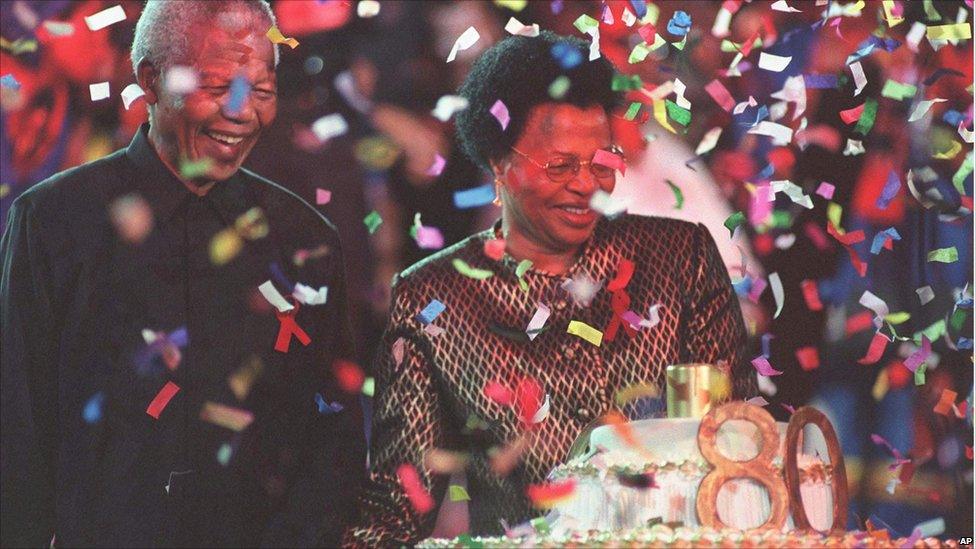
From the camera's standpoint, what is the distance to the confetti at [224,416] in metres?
2.56

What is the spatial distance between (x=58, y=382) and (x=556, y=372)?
882 millimetres

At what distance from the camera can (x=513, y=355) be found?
2645mm

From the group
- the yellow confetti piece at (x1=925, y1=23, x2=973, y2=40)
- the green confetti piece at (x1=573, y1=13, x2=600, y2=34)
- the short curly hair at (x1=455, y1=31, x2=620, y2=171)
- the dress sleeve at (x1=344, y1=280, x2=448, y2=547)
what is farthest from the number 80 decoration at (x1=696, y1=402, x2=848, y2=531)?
the yellow confetti piece at (x1=925, y1=23, x2=973, y2=40)

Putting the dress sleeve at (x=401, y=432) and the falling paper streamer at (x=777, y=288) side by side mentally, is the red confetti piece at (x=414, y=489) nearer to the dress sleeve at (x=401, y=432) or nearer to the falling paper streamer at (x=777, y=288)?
the dress sleeve at (x=401, y=432)

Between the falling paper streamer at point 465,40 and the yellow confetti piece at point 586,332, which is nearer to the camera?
the yellow confetti piece at point 586,332

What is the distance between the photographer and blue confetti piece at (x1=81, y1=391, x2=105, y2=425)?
2.48 meters

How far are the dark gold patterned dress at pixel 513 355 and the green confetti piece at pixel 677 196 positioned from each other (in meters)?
0.39

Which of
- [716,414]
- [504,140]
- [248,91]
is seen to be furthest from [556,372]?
[716,414]

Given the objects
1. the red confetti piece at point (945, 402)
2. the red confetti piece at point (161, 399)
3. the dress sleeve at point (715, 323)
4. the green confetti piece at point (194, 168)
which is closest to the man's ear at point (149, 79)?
the green confetti piece at point (194, 168)

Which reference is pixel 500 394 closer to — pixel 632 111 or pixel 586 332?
pixel 586 332

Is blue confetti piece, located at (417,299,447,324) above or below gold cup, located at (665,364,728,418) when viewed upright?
below

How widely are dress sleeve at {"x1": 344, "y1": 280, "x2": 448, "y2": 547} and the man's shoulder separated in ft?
0.72

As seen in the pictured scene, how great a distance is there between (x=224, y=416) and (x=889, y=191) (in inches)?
68.4

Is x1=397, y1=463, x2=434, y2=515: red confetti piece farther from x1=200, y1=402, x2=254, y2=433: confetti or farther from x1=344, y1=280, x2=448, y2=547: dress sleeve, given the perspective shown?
x1=200, y1=402, x2=254, y2=433: confetti
